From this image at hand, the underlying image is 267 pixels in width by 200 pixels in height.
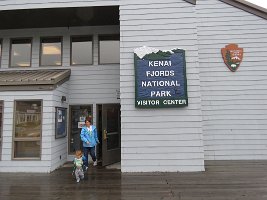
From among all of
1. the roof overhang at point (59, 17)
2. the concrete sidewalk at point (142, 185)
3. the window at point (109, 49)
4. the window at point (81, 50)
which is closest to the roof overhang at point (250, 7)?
the roof overhang at point (59, 17)

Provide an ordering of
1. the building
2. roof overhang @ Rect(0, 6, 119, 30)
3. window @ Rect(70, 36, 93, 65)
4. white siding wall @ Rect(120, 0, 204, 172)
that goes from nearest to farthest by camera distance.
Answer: white siding wall @ Rect(120, 0, 204, 172), the building, roof overhang @ Rect(0, 6, 119, 30), window @ Rect(70, 36, 93, 65)

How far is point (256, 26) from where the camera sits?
34.5 ft

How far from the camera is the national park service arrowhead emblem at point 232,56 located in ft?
34.3

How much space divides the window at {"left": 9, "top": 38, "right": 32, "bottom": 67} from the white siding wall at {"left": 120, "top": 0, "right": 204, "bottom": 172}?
449 cm

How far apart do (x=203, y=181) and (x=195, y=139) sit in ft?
5.02

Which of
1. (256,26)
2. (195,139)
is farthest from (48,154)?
(256,26)

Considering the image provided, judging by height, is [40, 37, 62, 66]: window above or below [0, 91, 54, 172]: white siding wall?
above

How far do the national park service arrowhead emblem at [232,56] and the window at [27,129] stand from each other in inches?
271

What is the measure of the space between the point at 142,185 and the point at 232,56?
6146 millimetres

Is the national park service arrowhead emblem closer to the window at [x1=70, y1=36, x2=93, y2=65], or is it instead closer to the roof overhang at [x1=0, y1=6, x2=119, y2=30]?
the roof overhang at [x1=0, y1=6, x2=119, y2=30]

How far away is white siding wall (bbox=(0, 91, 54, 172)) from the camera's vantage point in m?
8.71

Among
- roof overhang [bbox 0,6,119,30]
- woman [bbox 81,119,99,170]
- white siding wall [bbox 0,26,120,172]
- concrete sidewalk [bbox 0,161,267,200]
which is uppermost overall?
roof overhang [bbox 0,6,119,30]

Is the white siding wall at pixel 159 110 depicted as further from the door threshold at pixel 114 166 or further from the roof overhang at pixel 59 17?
the roof overhang at pixel 59 17

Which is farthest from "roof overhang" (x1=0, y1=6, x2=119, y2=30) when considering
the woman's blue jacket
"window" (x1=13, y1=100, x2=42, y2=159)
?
the woman's blue jacket
